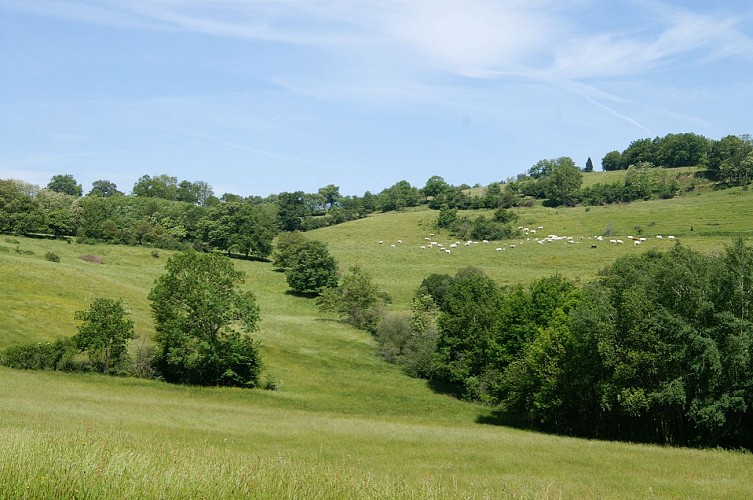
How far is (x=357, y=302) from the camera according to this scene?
8644 centimetres

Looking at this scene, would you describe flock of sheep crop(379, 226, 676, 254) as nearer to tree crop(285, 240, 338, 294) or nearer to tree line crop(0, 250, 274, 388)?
tree crop(285, 240, 338, 294)

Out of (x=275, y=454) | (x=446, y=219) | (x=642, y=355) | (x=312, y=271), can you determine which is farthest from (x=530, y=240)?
(x=275, y=454)

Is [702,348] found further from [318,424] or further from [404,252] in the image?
[404,252]

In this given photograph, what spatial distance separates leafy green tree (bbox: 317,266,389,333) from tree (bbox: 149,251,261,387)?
30355mm

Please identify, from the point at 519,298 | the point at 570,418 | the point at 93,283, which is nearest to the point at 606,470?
the point at 570,418

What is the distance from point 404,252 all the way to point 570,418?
86863mm

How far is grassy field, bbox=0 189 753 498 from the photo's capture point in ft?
29.1

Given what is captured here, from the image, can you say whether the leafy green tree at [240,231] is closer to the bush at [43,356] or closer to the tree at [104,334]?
the tree at [104,334]

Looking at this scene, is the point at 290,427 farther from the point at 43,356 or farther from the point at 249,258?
the point at 249,258

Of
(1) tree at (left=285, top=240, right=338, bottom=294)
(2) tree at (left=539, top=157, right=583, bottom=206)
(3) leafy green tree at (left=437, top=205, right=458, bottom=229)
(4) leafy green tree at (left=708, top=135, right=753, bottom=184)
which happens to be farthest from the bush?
(4) leafy green tree at (left=708, top=135, right=753, bottom=184)

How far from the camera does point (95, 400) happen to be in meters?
36.1

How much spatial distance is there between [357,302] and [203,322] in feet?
116

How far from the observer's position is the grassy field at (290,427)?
8875mm

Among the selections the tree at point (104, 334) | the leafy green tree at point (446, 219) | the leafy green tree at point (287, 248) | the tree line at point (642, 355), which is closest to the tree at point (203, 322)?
the tree at point (104, 334)
